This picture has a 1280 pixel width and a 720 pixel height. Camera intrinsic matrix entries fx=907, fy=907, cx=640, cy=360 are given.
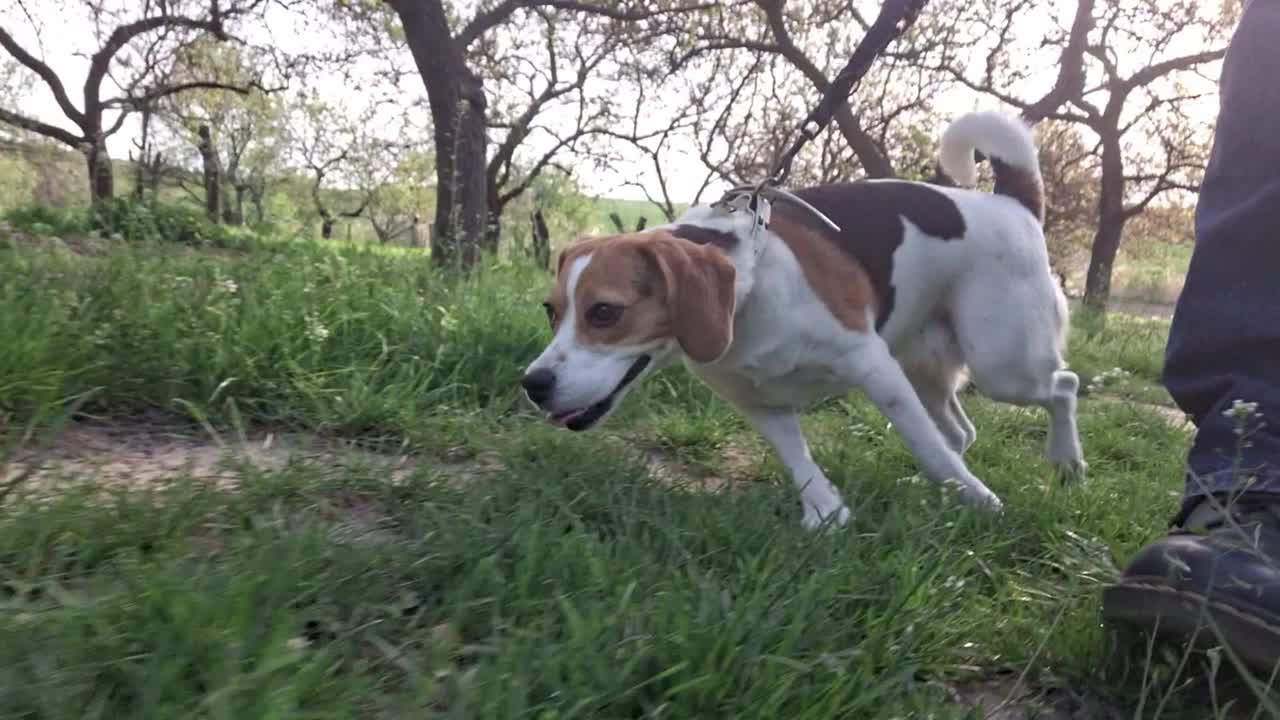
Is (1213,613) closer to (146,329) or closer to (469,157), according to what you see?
(146,329)

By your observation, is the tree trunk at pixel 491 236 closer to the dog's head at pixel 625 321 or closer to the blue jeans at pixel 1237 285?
the dog's head at pixel 625 321

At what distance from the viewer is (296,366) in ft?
10.0

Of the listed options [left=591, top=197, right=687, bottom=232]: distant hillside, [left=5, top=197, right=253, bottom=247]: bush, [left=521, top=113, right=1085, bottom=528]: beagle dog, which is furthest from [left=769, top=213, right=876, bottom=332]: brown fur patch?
[left=591, top=197, right=687, bottom=232]: distant hillside

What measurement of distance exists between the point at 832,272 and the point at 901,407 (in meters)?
0.47

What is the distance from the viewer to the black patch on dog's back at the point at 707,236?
8.99ft

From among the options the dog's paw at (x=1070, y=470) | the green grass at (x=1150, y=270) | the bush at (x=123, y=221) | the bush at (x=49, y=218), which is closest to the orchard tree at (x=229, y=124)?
the bush at (x=123, y=221)

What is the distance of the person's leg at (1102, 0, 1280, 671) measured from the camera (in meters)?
1.52

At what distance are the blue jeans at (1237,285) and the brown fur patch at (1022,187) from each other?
1604mm

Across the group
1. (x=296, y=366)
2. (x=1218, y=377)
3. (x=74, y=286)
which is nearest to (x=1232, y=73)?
(x=1218, y=377)

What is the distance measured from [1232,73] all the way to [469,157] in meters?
5.61

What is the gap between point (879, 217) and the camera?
10.3 ft

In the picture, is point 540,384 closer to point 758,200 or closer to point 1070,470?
point 758,200

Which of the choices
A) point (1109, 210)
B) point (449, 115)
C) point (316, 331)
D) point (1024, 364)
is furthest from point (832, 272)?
point (1109, 210)

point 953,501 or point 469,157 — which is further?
point 469,157
